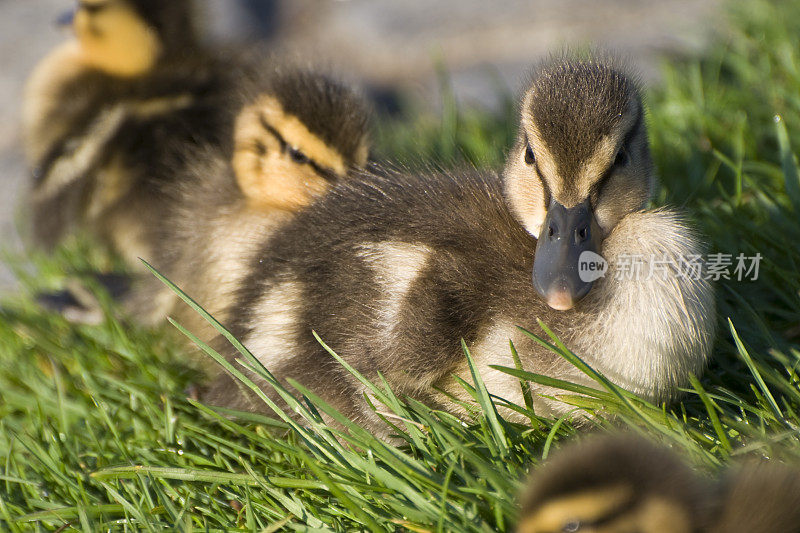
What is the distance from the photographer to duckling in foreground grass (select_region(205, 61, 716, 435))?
145 cm

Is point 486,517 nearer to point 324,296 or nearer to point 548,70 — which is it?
point 324,296

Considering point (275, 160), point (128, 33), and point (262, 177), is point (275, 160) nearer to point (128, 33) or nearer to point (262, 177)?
point (262, 177)

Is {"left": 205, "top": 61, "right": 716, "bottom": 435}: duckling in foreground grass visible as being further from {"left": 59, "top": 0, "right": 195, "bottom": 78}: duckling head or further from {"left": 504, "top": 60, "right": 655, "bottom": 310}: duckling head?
{"left": 59, "top": 0, "right": 195, "bottom": 78}: duckling head

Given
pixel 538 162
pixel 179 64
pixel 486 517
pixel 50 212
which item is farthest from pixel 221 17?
pixel 486 517

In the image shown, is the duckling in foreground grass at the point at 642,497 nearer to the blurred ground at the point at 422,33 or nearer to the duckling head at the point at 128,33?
the duckling head at the point at 128,33

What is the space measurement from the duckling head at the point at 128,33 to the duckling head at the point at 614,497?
2002mm

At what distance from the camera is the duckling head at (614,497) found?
106 centimetres

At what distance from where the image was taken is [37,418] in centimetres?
187

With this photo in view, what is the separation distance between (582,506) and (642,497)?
8 centimetres

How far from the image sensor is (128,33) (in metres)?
2.59

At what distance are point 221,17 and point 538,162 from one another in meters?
2.87

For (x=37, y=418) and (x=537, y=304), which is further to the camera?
(x=37, y=418)

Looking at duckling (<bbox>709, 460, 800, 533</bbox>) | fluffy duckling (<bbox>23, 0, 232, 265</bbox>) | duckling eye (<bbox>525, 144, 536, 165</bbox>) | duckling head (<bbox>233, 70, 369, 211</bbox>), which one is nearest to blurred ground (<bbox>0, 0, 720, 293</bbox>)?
fluffy duckling (<bbox>23, 0, 232, 265</bbox>)

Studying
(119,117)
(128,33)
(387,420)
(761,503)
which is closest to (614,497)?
(761,503)
